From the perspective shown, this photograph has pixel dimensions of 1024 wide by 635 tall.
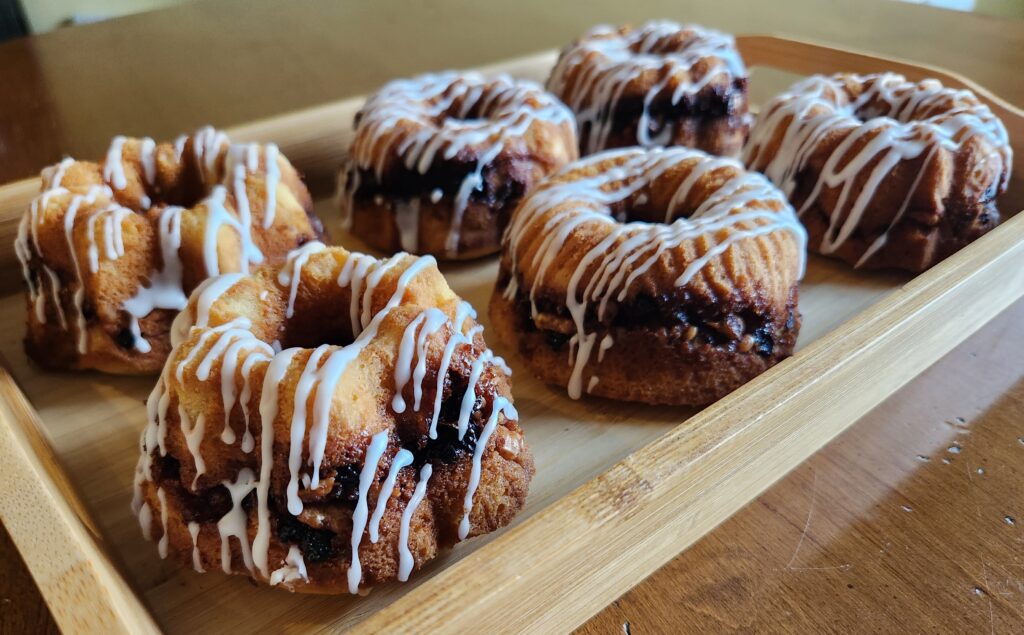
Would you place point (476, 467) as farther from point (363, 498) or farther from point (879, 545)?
point (879, 545)

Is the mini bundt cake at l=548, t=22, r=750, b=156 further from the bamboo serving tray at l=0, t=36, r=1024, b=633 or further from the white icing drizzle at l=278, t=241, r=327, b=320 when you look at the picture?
the white icing drizzle at l=278, t=241, r=327, b=320

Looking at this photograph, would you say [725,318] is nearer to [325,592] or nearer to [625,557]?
[625,557]

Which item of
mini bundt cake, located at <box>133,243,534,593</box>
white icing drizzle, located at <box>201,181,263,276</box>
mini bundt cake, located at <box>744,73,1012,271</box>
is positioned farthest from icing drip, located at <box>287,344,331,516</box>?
mini bundt cake, located at <box>744,73,1012,271</box>

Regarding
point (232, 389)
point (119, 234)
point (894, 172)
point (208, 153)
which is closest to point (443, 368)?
point (232, 389)

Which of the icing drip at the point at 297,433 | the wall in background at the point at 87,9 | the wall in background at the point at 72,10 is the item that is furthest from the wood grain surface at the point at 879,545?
the wall in background at the point at 72,10

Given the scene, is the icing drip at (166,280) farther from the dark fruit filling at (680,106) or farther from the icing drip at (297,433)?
the dark fruit filling at (680,106)

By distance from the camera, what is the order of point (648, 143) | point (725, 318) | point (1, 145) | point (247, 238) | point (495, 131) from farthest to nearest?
point (1, 145) → point (648, 143) → point (495, 131) → point (247, 238) → point (725, 318)

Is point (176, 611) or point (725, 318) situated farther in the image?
point (725, 318)

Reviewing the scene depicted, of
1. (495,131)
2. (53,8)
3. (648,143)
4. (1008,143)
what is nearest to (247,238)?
(495,131)
